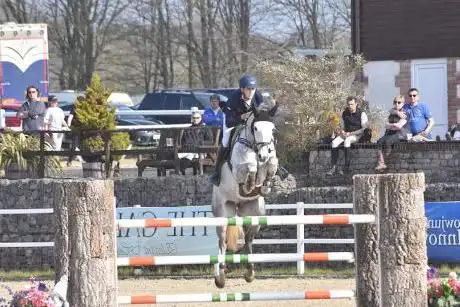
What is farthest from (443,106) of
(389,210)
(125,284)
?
(389,210)

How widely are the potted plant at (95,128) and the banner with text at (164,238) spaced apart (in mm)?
2061

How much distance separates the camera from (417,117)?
1905 cm

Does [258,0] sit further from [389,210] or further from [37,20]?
[389,210]

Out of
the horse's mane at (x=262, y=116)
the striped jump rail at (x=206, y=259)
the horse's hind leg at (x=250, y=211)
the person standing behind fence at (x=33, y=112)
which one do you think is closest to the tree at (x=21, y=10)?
the person standing behind fence at (x=33, y=112)

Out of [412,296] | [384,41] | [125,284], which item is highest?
[384,41]

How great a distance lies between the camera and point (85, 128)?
20.2m

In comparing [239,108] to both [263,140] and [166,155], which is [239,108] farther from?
[166,155]

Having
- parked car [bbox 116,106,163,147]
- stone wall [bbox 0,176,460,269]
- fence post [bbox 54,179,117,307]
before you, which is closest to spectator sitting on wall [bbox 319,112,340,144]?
stone wall [bbox 0,176,460,269]

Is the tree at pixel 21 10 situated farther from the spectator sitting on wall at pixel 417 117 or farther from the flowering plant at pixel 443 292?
the flowering plant at pixel 443 292

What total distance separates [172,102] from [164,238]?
1838 cm

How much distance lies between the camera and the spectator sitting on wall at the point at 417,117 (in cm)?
1892

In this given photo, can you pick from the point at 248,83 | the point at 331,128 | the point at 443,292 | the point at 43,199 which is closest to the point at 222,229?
the point at 248,83

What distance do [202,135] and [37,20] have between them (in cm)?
3201

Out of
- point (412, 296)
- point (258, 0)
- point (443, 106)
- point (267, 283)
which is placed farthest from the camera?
point (258, 0)
